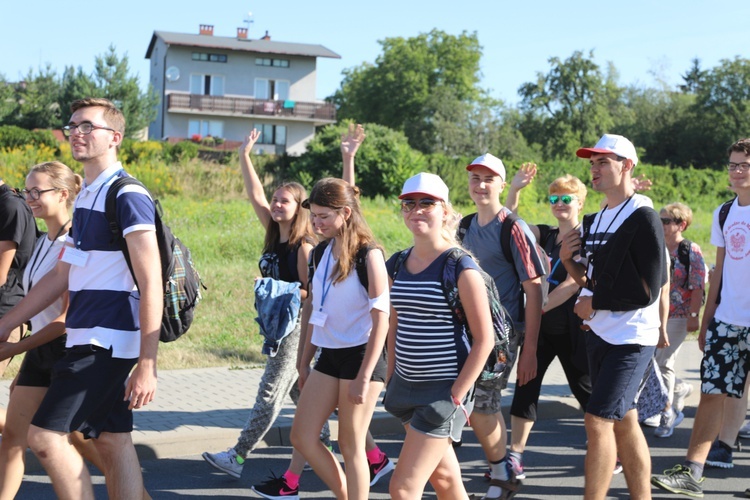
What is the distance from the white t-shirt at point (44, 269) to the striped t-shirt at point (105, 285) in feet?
2.25

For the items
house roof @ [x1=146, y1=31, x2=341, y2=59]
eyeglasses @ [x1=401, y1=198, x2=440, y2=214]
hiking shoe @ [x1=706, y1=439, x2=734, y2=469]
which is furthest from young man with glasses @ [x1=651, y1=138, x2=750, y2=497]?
house roof @ [x1=146, y1=31, x2=341, y2=59]

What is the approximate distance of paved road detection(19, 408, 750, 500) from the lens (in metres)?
5.95

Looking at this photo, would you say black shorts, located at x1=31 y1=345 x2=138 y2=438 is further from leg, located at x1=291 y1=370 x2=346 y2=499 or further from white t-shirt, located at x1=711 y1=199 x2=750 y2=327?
white t-shirt, located at x1=711 y1=199 x2=750 y2=327

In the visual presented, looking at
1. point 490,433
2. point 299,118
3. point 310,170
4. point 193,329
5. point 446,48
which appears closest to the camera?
point 490,433

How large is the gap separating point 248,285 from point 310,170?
58.0 feet

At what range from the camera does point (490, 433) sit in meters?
5.69

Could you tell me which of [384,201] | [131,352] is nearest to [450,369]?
[131,352]

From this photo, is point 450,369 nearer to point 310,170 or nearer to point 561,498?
point 561,498

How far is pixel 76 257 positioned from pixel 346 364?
1.50 m

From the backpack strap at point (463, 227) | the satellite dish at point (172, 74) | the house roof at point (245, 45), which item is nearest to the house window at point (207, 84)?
the satellite dish at point (172, 74)

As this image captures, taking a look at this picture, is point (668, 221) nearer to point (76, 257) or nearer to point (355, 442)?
point (355, 442)

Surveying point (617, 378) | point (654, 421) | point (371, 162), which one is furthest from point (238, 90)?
point (617, 378)

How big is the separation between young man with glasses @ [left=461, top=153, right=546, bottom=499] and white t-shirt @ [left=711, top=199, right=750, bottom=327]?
133 cm

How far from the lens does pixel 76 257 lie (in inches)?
159
